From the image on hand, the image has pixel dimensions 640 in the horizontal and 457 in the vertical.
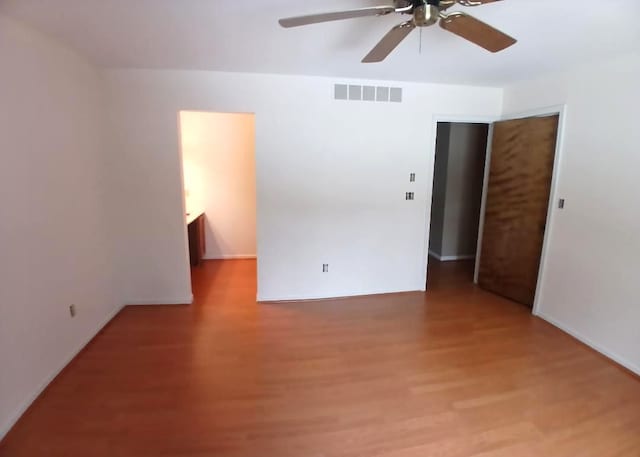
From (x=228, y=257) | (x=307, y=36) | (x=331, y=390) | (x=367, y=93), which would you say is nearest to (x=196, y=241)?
(x=228, y=257)

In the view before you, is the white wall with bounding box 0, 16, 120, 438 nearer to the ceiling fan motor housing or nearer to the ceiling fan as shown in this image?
the ceiling fan

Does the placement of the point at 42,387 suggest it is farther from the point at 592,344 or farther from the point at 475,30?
the point at 592,344

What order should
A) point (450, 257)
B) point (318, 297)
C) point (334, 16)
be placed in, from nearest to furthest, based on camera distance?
1. point (334, 16)
2. point (318, 297)
3. point (450, 257)

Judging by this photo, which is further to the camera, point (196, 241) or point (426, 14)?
point (196, 241)

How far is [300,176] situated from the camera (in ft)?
11.0

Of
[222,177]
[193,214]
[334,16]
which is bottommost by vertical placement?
[193,214]

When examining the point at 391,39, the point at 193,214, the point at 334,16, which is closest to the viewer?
the point at 334,16

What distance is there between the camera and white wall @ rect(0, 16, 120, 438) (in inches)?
73.8

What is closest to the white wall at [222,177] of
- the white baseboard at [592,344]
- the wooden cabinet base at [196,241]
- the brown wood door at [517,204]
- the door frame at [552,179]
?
the wooden cabinet base at [196,241]

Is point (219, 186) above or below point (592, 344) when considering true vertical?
above

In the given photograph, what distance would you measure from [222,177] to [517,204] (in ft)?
13.2

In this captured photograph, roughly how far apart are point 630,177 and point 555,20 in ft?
4.66

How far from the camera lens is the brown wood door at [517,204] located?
10.5 ft

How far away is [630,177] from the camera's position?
2.45 metres
